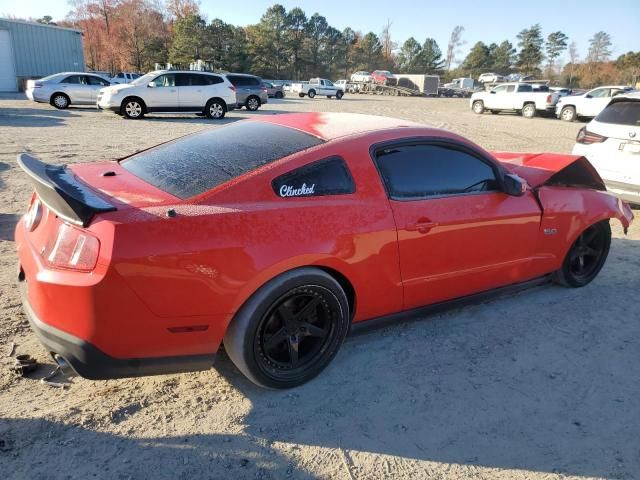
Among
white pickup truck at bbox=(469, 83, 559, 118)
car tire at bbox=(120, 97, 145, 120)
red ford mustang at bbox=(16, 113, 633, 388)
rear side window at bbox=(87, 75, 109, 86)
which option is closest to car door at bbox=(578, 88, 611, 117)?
white pickup truck at bbox=(469, 83, 559, 118)

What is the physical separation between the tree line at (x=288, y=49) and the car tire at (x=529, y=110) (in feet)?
124

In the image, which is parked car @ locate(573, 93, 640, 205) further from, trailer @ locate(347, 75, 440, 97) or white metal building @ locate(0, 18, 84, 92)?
trailer @ locate(347, 75, 440, 97)

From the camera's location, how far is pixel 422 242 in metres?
3.25

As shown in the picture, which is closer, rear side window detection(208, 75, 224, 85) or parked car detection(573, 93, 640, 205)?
parked car detection(573, 93, 640, 205)

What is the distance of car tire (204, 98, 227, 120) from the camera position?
59.0ft

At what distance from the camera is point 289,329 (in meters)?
2.87

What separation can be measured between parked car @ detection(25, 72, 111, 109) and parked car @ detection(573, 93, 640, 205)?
1889 centimetres

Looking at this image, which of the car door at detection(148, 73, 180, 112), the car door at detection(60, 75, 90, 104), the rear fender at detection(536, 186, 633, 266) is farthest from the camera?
the car door at detection(60, 75, 90, 104)

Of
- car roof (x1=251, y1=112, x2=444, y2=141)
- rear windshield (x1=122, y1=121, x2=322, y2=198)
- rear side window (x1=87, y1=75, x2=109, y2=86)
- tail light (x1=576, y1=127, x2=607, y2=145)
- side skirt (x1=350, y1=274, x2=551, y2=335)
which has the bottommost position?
side skirt (x1=350, y1=274, x2=551, y2=335)

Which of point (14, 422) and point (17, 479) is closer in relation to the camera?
point (17, 479)

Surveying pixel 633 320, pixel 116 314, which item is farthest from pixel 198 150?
pixel 633 320

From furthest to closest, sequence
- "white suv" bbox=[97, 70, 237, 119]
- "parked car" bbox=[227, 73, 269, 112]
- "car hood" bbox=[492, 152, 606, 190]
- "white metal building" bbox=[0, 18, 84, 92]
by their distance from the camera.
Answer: "white metal building" bbox=[0, 18, 84, 92] < "parked car" bbox=[227, 73, 269, 112] < "white suv" bbox=[97, 70, 237, 119] < "car hood" bbox=[492, 152, 606, 190]

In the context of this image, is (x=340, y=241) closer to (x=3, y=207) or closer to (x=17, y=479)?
(x=17, y=479)

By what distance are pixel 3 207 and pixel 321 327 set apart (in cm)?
492
